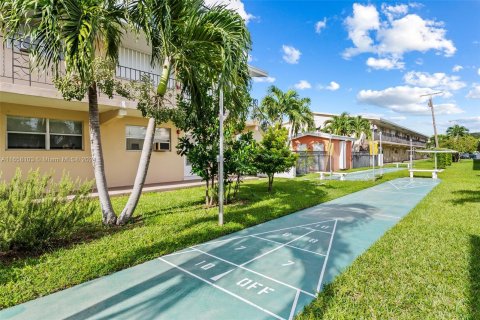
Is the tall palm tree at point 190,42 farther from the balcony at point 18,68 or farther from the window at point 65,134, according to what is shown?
the window at point 65,134

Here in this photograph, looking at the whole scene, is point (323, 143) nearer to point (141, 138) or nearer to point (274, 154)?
point (274, 154)

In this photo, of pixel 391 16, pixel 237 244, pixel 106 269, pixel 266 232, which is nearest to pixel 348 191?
pixel 266 232

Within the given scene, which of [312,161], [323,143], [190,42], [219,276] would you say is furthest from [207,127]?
[323,143]

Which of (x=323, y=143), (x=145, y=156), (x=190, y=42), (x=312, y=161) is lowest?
(x=312, y=161)

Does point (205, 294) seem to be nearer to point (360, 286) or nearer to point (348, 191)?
point (360, 286)

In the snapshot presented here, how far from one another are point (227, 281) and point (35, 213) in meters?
3.74

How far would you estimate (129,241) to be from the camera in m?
5.58

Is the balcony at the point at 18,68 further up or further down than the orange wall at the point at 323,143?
further up

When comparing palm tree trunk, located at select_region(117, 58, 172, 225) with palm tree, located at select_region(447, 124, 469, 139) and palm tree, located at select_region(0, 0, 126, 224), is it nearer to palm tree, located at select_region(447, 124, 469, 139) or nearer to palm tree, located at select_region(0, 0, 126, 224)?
palm tree, located at select_region(0, 0, 126, 224)

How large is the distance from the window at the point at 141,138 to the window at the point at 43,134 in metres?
2.21

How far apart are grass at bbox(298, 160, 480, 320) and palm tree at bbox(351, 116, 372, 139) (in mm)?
31921

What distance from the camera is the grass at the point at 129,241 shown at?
155 inches

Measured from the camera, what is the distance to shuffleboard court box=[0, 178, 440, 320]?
3.30 metres

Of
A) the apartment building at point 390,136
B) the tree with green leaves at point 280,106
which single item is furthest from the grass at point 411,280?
the apartment building at point 390,136
